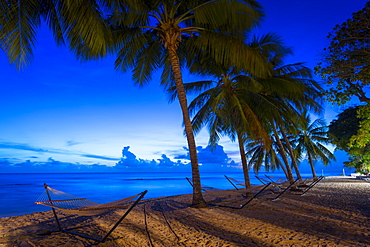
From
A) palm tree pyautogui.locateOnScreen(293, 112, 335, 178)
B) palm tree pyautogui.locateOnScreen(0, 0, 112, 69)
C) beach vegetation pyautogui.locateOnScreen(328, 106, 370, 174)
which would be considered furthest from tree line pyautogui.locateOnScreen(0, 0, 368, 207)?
palm tree pyautogui.locateOnScreen(293, 112, 335, 178)

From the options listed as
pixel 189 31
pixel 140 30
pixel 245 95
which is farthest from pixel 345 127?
→ pixel 140 30

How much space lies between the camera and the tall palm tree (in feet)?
18.0

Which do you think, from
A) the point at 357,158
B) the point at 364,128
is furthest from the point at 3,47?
the point at 357,158

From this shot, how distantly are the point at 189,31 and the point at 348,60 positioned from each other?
370 centimetres

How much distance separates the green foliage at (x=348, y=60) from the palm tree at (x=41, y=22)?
4.90 metres

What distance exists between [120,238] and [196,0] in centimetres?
509

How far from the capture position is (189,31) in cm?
642

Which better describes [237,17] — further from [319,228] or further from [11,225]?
[11,225]

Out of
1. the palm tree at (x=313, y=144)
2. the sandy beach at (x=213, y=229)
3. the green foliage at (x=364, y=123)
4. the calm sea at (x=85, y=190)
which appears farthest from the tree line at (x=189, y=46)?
the palm tree at (x=313, y=144)

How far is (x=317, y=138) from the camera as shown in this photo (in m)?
18.1

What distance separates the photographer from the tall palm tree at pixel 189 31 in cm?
549

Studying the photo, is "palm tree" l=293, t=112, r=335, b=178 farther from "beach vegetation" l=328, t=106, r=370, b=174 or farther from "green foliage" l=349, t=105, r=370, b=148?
"green foliage" l=349, t=105, r=370, b=148

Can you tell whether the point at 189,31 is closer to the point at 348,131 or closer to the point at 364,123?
the point at 364,123

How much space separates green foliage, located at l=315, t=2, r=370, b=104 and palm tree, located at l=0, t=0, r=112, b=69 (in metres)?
4.90
